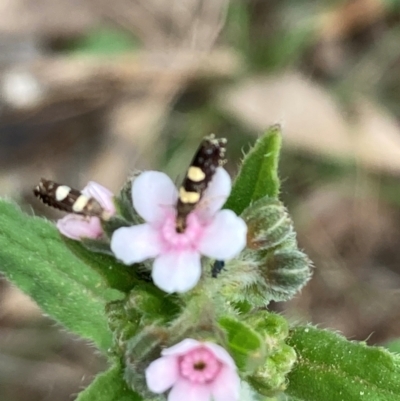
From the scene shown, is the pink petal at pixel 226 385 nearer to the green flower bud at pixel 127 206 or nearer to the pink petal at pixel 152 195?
the pink petal at pixel 152 195

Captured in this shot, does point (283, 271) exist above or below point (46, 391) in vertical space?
above

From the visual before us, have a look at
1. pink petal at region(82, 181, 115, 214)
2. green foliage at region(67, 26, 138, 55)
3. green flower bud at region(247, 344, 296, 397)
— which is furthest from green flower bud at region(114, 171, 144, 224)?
green foliage at region(67, 26, 138, 55)

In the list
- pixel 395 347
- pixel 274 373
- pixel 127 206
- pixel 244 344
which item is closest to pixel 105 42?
pixel 127 206

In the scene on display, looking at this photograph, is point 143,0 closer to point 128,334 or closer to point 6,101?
point 6,101

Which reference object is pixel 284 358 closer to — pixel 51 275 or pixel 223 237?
pixel 223 237

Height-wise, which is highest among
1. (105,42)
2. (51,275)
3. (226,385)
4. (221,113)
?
(105,42)

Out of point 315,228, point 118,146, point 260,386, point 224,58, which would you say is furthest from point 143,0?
point 260,386
